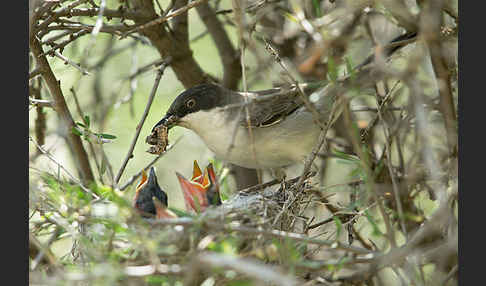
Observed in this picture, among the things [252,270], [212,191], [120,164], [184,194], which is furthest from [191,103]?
[252,270]

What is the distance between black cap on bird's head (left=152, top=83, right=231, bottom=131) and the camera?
4461 millimetres

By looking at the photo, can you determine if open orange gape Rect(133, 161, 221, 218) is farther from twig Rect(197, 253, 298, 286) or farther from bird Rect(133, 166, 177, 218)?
twig Rect(197, 253, 298, 286)

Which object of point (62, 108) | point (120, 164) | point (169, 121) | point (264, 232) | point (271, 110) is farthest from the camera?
point (120, 164)

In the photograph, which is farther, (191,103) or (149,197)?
(191,103)

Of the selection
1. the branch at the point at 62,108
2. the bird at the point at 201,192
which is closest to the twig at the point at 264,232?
the bird at the point at 201,192

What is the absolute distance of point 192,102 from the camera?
4.50 meters

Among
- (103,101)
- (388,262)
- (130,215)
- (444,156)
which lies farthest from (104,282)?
(103,101)

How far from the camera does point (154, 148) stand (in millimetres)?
4391

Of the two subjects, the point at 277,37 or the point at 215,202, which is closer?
the point at 215,202

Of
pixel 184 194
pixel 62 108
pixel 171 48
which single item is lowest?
pixel 184 194

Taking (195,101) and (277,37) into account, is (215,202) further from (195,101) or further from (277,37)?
(277,37)

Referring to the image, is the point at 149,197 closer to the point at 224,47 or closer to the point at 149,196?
the point at 149,196

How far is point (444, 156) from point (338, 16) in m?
1.81

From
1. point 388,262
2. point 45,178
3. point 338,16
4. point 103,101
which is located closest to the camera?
point 388,262
